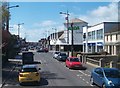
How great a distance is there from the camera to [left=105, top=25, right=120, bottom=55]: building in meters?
68.2

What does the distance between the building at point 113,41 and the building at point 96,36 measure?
173cm

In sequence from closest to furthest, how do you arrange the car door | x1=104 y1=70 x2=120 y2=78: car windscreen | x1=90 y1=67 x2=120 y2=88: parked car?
1. x1=90 y1=67 x2=120 y2=88: parked car
2. x1=104 y1=70 x2=120 y2=78: car windscreen
3. the car door

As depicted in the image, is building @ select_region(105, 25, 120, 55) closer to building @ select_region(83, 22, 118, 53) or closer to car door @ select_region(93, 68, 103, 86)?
building @ select_region(83, 22, 118, 53)

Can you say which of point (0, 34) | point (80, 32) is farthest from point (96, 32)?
point (0, 34)

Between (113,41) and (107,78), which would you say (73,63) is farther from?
(113,41)

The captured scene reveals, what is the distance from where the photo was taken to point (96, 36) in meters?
88.7

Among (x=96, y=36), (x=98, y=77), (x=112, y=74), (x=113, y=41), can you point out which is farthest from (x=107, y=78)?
(x=96, y=36)

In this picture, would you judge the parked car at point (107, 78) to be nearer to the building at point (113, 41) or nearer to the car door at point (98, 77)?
the car door at point (98, 77)

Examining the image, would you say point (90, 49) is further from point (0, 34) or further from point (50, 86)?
point (50, 86)

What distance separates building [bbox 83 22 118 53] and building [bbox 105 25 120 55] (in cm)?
173

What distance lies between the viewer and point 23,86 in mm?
27219

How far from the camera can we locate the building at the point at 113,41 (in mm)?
68188

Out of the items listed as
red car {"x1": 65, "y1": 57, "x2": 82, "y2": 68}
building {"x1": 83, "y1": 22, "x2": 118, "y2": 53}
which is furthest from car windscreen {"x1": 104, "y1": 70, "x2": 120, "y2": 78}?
building {"x1": 83, "y1": 22, "x2": 118, "y2": 53}

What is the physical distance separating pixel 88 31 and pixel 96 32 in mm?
10944
